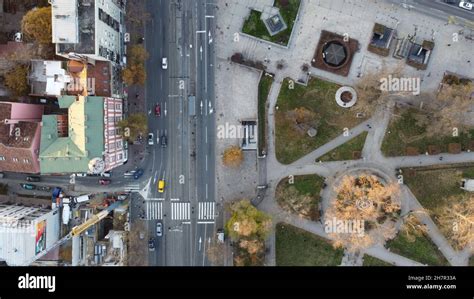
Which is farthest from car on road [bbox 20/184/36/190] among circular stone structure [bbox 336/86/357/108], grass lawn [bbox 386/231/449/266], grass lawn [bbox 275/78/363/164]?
grass lawn [bbox 386/231/449/266]

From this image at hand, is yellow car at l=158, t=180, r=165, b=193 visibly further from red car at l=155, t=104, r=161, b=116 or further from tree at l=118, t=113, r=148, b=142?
Result: red car at l=155, t=104, r=161, b=116

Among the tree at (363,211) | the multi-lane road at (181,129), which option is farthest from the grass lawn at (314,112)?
the multi-lane road at (181,129)

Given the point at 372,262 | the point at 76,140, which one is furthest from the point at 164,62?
the point at 372,262

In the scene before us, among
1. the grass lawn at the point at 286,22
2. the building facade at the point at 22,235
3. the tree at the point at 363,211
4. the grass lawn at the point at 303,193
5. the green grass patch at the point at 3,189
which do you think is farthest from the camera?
the green grass patch at the point at 3,189

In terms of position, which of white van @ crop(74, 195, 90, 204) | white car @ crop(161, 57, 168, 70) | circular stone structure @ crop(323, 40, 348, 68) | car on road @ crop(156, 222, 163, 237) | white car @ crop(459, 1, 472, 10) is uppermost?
white car @ crop(459, 1, 472, 10)

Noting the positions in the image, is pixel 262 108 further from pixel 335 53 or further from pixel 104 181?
pixel 104 181

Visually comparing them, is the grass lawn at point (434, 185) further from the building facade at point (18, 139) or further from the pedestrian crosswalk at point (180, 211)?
the building facade at point (18, 139)
